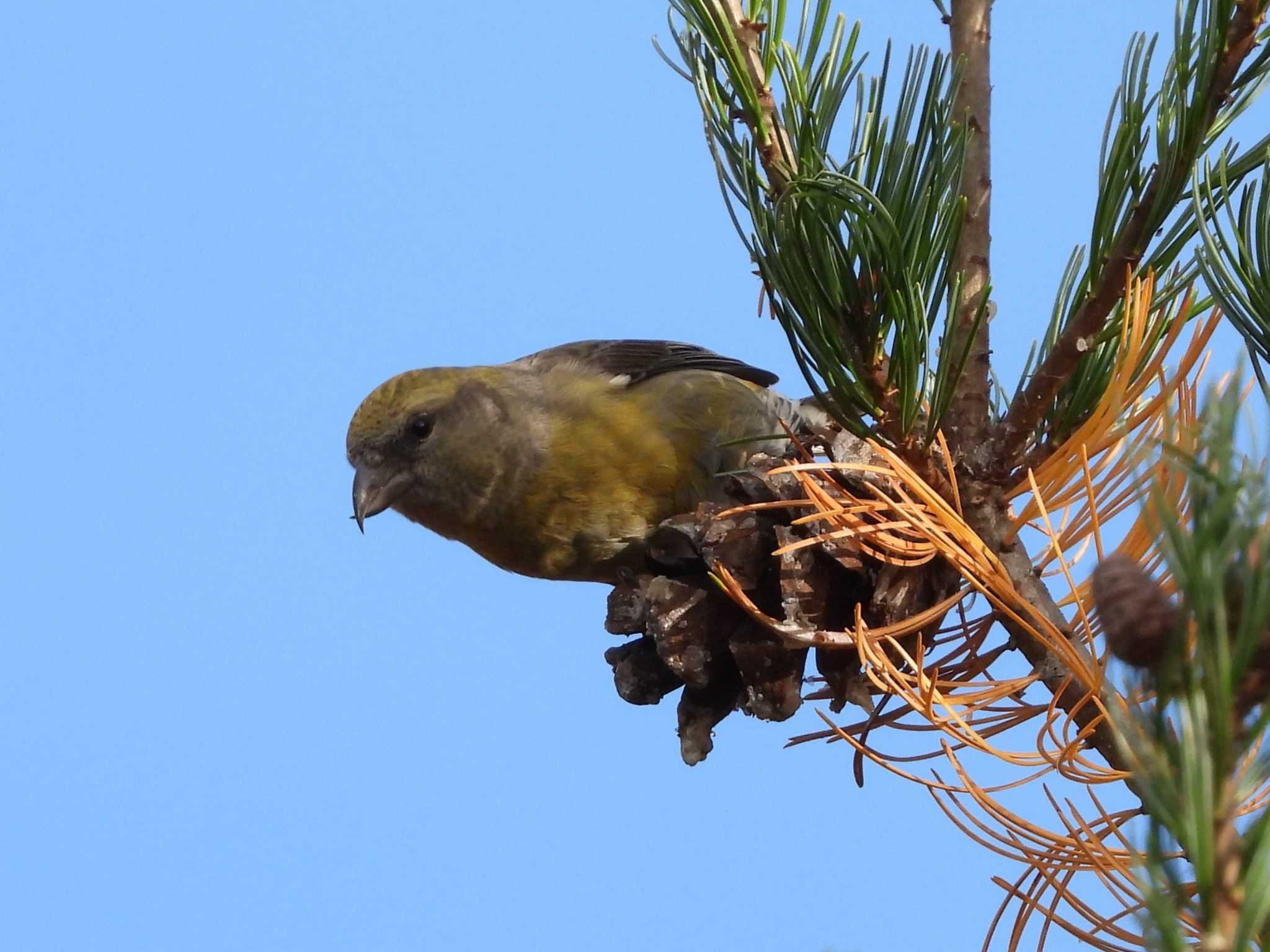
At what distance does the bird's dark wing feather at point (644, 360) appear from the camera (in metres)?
3.84

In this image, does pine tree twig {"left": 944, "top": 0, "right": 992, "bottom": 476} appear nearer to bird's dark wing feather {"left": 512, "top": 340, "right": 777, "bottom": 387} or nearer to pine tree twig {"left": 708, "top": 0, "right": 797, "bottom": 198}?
pine tree twig {"left": 708, "top": 0, "right": 797, "bottom": 198}

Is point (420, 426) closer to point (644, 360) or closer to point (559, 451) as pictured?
point (559, 451)

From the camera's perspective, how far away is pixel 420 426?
3.59m

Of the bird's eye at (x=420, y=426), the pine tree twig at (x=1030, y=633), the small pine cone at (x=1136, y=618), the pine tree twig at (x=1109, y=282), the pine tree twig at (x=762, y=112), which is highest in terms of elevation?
the bird's eye at (x=420, y=426)

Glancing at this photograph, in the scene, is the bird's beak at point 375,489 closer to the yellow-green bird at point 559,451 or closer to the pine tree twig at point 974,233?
the yellow-green bird at point 559,451

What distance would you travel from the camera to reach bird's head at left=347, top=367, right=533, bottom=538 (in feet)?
11.6

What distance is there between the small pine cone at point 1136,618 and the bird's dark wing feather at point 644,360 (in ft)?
9.40

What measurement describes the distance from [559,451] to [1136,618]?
8.72ft

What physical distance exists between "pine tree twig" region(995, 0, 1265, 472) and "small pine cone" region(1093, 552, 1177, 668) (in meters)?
1.00

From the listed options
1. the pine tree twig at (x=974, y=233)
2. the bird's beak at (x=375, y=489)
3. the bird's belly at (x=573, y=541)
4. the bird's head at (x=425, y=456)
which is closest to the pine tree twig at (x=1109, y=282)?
the pine tree twig at (x=974, y=233)

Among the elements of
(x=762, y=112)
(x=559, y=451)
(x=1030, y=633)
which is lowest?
(x=1030, y=633)

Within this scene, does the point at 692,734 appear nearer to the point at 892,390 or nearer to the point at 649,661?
the point at 649,661

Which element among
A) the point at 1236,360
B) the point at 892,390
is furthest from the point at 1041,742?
the point at 1236,360

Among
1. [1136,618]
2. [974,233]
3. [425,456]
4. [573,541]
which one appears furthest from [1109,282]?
[425,456]
